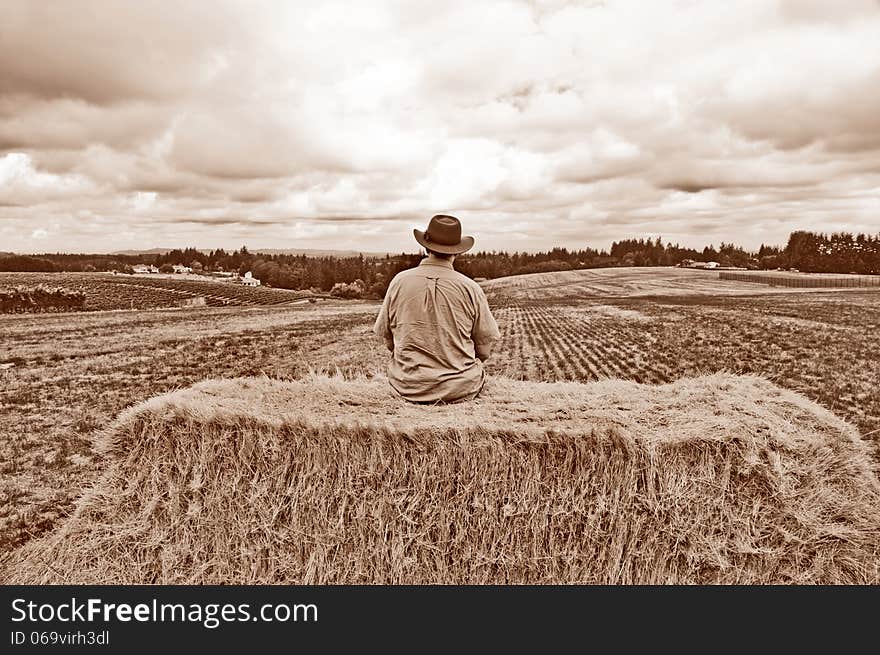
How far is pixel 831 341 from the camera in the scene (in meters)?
23.4

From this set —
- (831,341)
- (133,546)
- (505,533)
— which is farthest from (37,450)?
(831,341)

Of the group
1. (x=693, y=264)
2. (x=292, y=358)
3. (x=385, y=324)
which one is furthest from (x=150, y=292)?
(x=693, y=264)

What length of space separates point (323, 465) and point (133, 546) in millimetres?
1754

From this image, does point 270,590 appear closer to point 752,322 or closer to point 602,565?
point 602,565

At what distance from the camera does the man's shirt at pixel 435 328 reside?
16.5 feet

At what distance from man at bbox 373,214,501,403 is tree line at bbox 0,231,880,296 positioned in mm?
67463

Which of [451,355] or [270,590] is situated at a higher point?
[451,355]

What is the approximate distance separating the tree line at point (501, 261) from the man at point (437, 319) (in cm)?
6746

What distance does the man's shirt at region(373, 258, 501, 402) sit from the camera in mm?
5043

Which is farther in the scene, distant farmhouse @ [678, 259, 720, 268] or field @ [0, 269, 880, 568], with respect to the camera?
Answer: distant farmhouse @ [678, 259, 720, 268]

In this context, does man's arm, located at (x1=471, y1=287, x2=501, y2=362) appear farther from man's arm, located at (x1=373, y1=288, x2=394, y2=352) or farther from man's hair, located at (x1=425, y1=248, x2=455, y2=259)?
man's arm, located at (x1=373, y1=288, x2=394, y2=352)

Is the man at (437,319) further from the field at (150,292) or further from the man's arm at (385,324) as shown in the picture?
the field at (150,292)

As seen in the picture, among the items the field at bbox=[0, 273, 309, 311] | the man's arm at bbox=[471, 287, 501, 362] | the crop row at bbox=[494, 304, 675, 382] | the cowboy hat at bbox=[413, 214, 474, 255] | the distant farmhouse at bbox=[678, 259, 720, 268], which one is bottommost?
the crop row at bbox=[494, 304, 675, 382]

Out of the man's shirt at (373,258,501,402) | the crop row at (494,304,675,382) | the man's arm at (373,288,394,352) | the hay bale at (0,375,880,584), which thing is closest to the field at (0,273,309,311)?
the crop row at (494,304,675,382)
